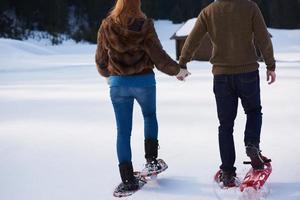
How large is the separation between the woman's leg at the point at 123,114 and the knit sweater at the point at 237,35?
2.36 ft

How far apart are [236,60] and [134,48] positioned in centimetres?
77

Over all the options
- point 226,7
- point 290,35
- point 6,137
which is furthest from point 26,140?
point 290,35

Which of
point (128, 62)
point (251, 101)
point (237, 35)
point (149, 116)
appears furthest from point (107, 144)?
point (237, 35)

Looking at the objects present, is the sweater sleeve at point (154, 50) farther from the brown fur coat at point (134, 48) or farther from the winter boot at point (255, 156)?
the winter boot at point (255, 156)

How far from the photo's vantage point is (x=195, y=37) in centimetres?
384

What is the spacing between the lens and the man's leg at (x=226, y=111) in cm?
373

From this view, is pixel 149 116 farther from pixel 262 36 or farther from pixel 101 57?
pixel 262 36

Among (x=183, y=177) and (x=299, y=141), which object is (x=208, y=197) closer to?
(x=183, y=177)

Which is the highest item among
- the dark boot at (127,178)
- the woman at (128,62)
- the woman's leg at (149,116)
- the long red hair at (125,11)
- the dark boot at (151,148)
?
the long red hair at (125,11)

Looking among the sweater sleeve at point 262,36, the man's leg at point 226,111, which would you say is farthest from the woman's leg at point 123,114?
the sweater sleeve at point 262,36

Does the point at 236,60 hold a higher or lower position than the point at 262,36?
lower

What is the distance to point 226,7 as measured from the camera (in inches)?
144

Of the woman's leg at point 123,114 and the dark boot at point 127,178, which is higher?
the woman's leg at point 123,114

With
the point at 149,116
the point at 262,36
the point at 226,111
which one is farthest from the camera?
the point at 149,116
